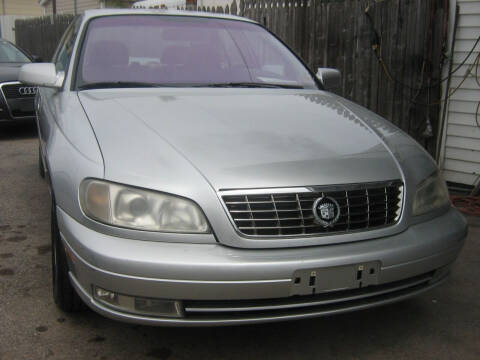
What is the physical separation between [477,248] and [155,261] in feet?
9.25

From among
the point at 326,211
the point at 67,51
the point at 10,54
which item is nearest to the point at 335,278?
the point at 326,211

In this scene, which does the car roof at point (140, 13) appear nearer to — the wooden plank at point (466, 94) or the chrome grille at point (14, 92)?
the wooden plank at point (466, 94)

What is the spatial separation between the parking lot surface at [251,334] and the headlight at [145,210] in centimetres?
68

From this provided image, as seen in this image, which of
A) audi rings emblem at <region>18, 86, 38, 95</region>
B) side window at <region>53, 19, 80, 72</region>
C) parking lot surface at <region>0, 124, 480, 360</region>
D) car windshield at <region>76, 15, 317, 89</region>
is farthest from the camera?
audi rings emblem at <region>18, 86, 38, 95</region>

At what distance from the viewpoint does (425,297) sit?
10.3 ft

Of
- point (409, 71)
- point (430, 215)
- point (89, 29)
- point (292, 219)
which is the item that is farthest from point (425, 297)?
point (409, 71)

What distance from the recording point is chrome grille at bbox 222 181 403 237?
84.9 inches

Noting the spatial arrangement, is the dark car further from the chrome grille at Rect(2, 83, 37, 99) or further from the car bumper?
the car bumper

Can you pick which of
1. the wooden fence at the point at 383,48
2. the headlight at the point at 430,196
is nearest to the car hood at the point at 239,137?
the headlight at the point at 430,196

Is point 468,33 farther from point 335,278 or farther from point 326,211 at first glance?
point 335,278

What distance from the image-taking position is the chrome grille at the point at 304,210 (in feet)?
7.07

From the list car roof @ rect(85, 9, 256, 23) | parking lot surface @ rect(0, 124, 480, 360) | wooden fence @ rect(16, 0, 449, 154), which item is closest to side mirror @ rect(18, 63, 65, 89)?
car roof @ rect(85, 9, 256, 23)

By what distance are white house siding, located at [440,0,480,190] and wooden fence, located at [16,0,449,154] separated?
0.16 meters

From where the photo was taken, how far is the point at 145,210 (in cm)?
217
